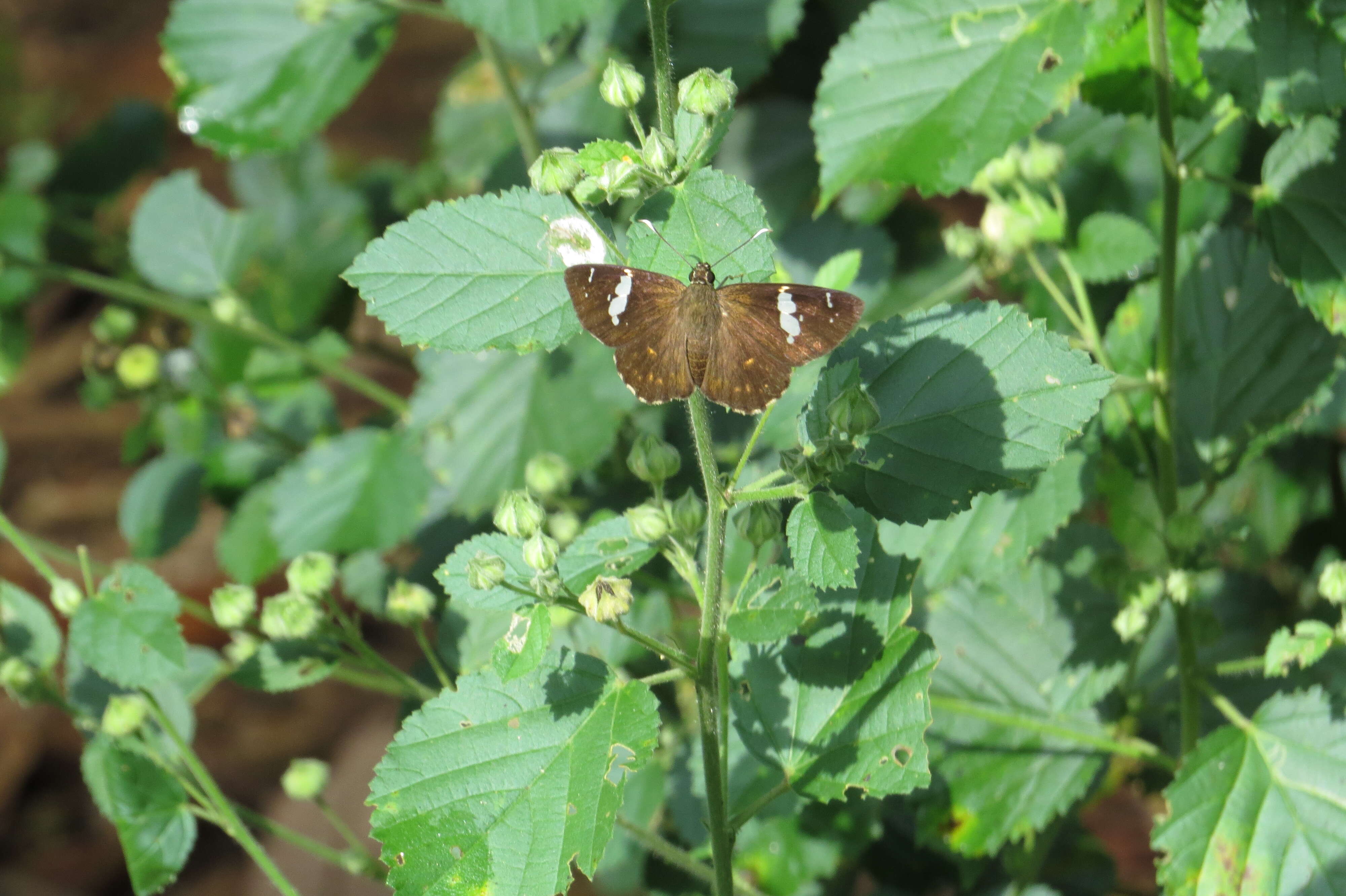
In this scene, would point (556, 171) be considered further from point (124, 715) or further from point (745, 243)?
point (124, 715)

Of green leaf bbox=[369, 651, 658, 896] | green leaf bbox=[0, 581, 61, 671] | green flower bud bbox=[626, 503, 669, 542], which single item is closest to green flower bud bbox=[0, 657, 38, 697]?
green leaf bbox=[0, 581, 61, 671]

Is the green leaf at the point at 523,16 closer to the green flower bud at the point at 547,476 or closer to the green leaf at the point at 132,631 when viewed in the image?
the green flower bud at the point at 547,476

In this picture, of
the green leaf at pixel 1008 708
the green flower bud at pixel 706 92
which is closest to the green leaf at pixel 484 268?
the green flower bud at pixel 706 92

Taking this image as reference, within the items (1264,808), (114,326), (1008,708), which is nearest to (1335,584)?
(1264,808)

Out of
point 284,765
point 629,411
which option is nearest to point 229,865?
point 284,765

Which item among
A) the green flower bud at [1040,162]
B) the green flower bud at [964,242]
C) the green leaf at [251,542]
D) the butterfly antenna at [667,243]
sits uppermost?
the butterfly antenna at [667,243]
